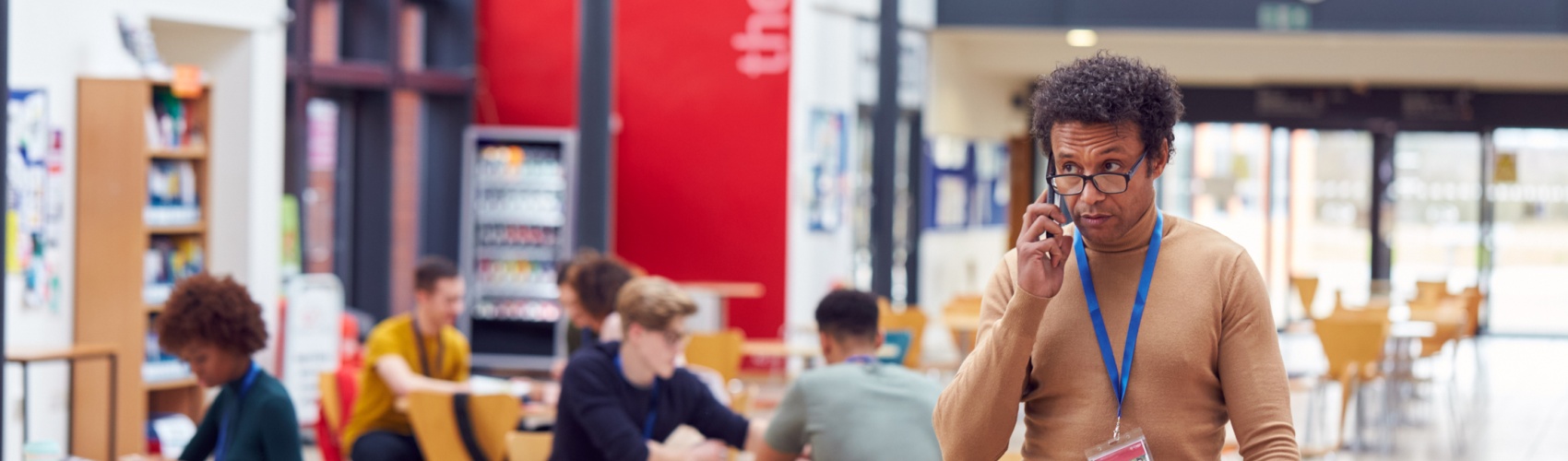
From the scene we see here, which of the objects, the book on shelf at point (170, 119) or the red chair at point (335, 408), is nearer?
the red chair at point (335, 408)

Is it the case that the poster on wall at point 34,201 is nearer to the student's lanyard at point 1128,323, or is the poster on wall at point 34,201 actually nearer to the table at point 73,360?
the table at point 73,360

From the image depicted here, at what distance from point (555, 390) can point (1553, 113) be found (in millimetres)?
12908

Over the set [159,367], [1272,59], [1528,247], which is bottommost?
[159,367]

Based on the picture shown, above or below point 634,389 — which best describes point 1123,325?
above

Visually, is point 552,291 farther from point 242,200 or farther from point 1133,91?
point 1133,91

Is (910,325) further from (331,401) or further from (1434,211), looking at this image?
(1434,211)

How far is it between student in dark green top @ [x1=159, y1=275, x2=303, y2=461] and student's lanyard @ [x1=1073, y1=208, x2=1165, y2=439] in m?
2.14

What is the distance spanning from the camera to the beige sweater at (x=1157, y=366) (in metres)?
1.99

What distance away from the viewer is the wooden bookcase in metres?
7.39

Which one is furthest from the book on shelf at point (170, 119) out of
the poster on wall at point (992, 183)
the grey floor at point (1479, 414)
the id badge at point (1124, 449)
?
the poster on wall at point (992, 183)

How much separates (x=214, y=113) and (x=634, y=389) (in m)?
5.08

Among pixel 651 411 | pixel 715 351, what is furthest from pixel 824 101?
pixel 651 411

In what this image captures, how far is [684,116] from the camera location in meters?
12.6

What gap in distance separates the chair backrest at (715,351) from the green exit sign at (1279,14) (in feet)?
23.4
